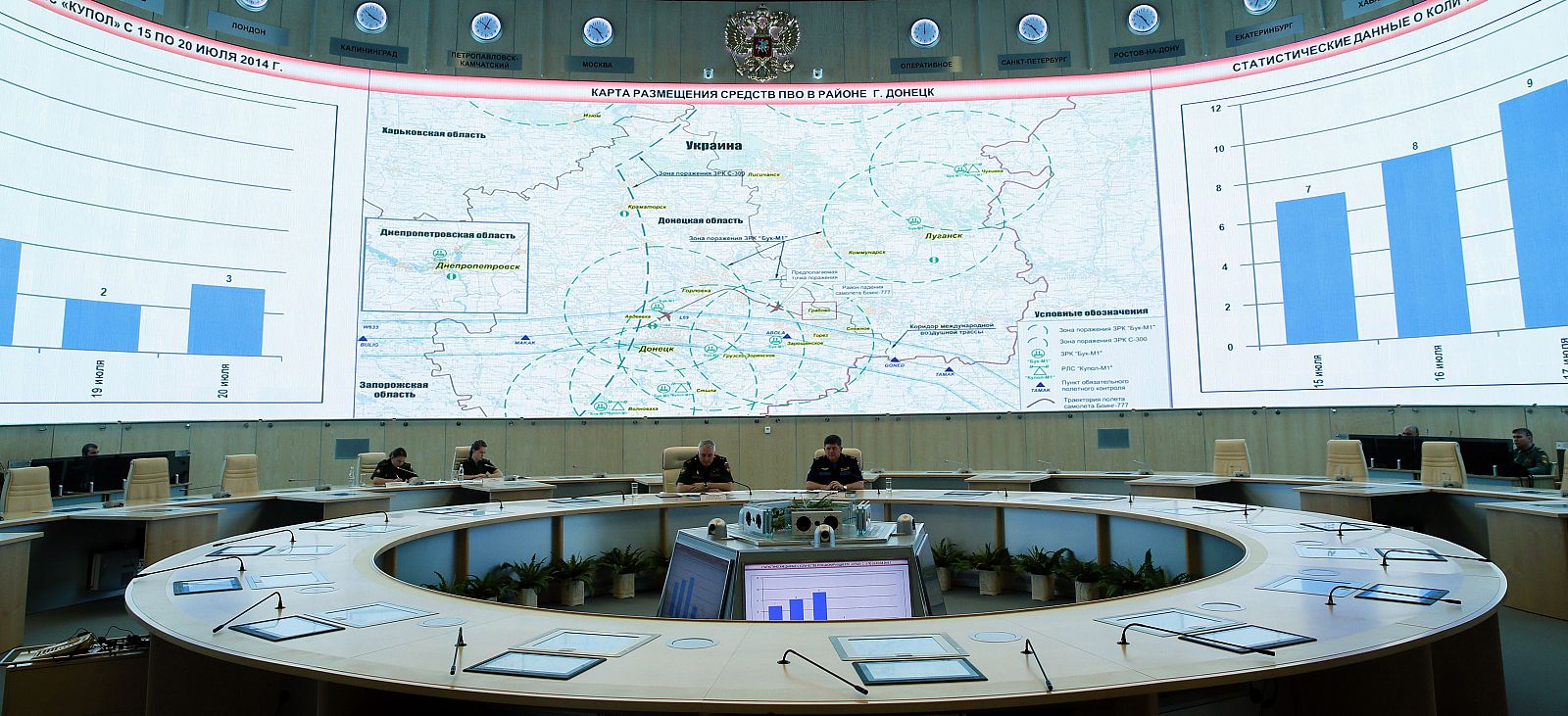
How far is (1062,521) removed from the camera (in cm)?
523

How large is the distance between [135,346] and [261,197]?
1660 mm

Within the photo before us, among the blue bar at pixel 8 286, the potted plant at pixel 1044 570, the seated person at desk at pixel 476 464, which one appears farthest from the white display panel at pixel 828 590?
the blue bar at pixel 8 286

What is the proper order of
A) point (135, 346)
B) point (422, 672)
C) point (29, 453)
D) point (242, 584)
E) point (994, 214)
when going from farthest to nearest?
point (994, 214) → point (135, 346) → point (29, 453) → point (242, 584) → point (422, 672)

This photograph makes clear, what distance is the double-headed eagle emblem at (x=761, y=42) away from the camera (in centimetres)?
873

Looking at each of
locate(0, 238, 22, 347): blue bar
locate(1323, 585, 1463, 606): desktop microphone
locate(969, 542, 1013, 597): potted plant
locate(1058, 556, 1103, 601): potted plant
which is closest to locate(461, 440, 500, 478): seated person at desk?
locate(0, 238, 22, 347): blue bar

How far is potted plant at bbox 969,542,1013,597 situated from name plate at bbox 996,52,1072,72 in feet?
17.6

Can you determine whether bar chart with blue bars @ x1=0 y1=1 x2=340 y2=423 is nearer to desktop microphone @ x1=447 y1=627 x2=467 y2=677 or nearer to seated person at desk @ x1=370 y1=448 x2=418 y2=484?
seated person at desk @ x1=370 y1=448 x2=418 y2=484

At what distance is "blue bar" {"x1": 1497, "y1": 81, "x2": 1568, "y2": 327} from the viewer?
20.6 ft

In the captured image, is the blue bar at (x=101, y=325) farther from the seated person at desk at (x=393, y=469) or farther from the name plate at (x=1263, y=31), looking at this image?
the name plate at (x=1263, y=31)

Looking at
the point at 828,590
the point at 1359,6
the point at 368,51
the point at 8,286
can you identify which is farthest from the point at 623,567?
the point at 1359,6

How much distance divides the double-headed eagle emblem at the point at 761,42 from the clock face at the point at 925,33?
50.0 inches

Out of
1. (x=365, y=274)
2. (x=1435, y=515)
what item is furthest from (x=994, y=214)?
(x=365, y=274)

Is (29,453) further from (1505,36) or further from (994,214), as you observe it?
(1505,36)

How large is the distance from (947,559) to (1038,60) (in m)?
5.52
